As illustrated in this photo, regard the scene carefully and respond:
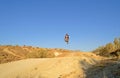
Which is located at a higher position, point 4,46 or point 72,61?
point 4,46

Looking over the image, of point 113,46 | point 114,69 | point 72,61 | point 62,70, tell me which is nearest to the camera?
point 114,69

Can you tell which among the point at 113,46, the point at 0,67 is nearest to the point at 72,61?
the point at 0,67

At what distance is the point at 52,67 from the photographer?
16.8 meters

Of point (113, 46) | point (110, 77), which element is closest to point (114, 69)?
point (110, 77)

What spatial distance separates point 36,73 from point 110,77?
532 cm

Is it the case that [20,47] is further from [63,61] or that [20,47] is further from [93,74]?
[93,74]

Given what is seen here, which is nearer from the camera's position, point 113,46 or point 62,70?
point 62,70

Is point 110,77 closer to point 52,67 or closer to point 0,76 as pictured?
point 52,67

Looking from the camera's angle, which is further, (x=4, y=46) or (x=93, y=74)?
(x=4, y=46)

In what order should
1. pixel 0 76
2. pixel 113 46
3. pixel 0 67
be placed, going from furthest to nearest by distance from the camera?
1. pixel 113 46
2. pixel 0 67
3. pixel 0 76

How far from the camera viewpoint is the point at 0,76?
65.8 ft

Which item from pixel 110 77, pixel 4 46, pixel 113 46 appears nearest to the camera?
pixel 110 77

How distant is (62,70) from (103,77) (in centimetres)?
359

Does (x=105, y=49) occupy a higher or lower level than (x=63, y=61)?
higher
